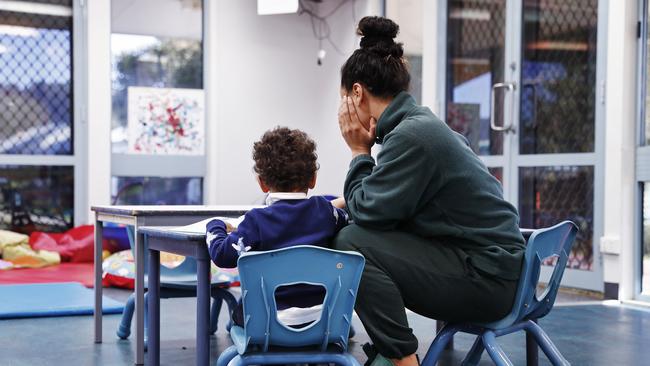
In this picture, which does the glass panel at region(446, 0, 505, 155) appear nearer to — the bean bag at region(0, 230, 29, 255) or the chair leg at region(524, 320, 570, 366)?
the bean bag at region(0, 230, 29, 255)

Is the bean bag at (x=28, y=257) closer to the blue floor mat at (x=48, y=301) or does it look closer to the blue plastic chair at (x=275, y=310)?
the blue floor mat at (x=48, y=301)

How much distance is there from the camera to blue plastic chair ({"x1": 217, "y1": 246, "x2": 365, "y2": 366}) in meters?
1.58

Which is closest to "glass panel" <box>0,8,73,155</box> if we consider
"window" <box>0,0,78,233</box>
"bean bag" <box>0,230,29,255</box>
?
"window" <box>0,0,78,233</box>

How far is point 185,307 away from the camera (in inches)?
151

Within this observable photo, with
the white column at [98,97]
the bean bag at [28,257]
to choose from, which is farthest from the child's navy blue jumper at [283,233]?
the white column at [98,97]

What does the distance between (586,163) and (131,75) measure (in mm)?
3477

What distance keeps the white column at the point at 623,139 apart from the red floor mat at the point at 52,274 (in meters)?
2.98

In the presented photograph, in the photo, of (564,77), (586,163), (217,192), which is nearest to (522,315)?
(586,163)

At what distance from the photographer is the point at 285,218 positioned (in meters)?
1.76

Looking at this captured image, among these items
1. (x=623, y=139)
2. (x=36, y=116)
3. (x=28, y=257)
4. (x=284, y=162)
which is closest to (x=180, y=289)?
(x=284, y=162)

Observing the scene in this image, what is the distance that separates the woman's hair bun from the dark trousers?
45 centimetres

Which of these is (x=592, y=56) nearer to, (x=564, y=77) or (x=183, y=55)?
(x=564, y=77)

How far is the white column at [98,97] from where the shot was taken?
578 centimetres

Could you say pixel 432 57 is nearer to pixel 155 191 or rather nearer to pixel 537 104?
pixel 537 104
